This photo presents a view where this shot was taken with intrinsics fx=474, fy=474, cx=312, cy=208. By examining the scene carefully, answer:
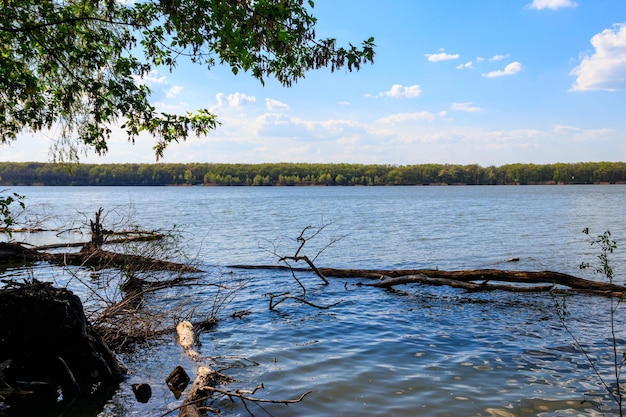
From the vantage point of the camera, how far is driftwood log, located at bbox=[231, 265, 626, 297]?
12945 mm

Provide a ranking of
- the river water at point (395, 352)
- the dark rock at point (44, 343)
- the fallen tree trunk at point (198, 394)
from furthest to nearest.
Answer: the river water at point (395, 352) → the dark rock at point (44, 343) → the fallen tree trunk at point (198, 394)

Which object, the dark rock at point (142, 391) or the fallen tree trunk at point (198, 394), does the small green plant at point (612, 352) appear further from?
the dark rock at point (142, 391)

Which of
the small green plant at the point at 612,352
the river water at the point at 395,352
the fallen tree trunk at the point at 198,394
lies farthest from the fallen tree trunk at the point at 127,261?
the small green plant at the point at 612,352

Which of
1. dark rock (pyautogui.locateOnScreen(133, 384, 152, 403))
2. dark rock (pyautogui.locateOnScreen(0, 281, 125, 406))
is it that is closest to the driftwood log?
dark rock (pyautogui.locateOnScreen(133, 384, 152, 403))

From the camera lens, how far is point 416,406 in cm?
691

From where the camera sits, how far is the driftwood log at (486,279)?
510 inches

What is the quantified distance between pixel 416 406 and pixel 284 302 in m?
7.44

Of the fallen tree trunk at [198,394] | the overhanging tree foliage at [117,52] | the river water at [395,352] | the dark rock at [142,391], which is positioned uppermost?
the overhanging tree foliage at [117,52]

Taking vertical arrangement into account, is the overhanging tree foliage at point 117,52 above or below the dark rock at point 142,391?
above

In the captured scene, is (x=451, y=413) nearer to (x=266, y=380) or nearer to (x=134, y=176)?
(x=266, y=380)

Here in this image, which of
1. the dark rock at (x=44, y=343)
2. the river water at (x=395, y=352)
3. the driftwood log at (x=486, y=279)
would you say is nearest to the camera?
the dark rock at (x=44, y=343)

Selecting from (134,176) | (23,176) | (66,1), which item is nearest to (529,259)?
(66,1)

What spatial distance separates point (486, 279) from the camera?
14.0 meters

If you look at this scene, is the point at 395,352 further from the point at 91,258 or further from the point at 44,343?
the point at 91,258
